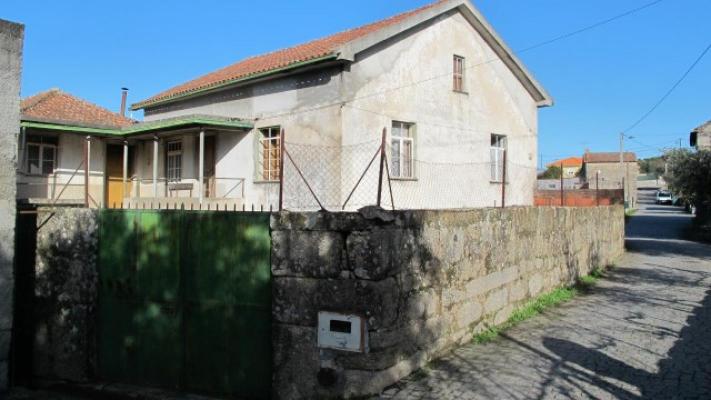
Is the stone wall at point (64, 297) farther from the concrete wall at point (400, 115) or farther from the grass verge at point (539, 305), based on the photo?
the concrete wall at point (400, 115)

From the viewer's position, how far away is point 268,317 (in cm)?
519

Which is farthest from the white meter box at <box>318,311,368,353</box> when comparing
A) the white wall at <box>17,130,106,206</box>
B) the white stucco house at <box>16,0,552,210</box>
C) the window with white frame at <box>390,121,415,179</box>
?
the white wall at <box>17,130,106,206</box>

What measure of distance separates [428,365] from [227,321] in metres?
2.03

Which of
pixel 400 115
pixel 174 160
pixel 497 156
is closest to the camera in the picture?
pixel 400 115

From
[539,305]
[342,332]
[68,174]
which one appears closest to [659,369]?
[539,305]

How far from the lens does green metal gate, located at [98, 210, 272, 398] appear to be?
5.27 metres

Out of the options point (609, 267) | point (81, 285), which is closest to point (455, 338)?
point (81, 285)

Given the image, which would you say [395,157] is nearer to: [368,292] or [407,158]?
[407,158]

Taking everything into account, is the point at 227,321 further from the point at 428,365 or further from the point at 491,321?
the point at 491,321

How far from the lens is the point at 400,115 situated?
46.4 feet

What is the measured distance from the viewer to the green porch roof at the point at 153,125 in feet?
45.2

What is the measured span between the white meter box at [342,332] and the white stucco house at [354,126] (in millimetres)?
6442

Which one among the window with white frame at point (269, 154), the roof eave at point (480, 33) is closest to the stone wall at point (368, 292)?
the roof eave at point (480, 33)

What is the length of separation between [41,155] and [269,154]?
773cm
